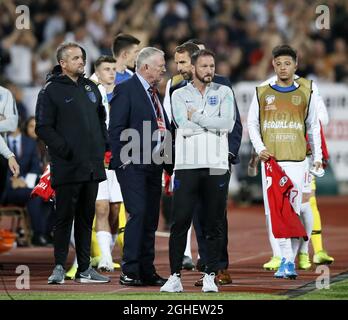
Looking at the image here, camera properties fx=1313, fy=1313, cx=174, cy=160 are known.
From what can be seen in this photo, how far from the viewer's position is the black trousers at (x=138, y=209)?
41.4 ft

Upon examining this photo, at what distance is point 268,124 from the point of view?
13484 millimetres

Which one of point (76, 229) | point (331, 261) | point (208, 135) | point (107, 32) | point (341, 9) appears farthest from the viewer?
point (341, 9)

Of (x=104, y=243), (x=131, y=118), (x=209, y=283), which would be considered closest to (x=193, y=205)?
(x=209, y=283)

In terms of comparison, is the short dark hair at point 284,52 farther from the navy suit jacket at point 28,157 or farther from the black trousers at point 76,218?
the navy suit jacket at point 28,157

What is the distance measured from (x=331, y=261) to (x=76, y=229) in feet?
11.3

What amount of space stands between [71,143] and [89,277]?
4.49ft

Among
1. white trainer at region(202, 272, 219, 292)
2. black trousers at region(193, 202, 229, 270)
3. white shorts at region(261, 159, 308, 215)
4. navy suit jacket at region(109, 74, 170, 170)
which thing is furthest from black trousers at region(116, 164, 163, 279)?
white shorts at region(261, 159, 308, 215)

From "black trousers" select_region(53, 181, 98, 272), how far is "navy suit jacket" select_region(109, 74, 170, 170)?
0.41 m

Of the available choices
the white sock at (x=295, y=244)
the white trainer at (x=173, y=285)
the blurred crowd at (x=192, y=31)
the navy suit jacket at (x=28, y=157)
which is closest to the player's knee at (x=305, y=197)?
the white sock at (x=295, y=244)

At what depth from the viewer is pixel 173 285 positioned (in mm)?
11961

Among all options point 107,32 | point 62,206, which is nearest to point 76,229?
point 62,206

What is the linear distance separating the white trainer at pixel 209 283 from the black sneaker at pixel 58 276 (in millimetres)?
1565
